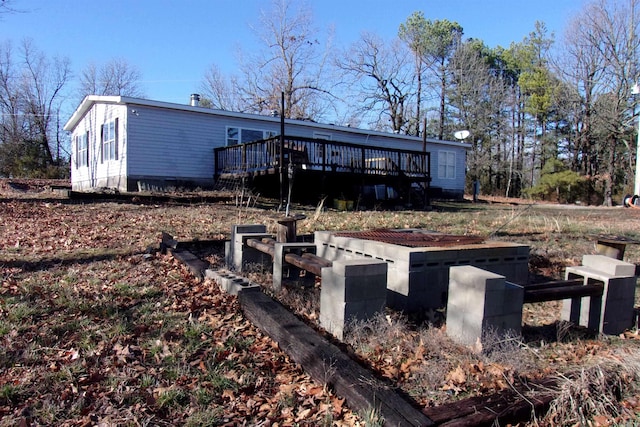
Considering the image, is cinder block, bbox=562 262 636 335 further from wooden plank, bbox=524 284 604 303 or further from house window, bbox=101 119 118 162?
house window, bbox=101 119 118 162

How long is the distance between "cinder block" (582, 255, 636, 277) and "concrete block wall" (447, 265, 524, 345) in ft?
3.90

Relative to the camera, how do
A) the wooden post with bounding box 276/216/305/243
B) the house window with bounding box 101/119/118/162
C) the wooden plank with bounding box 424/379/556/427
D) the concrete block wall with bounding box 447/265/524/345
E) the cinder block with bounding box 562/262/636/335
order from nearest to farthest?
the wooden plank with bounding box 424/379/556/427 < the concrete block wall with bounding box 447/265/524/345 < the cinder block with bounding box 562/262/636/335 < the wooden post with bounding box 276/216/305/243 < the house window with bounding box 101/119/118/162

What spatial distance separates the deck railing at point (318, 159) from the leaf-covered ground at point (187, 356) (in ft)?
27.4

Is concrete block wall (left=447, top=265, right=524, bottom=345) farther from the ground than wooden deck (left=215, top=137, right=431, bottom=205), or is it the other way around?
wooden deck (left=215, top=137, right=431, bottom=205)

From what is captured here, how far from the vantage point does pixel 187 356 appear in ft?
9.83

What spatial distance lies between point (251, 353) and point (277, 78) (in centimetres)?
3050

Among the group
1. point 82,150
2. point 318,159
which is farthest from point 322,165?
point 82,150

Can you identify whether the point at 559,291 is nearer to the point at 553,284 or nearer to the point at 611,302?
the point at 553,284

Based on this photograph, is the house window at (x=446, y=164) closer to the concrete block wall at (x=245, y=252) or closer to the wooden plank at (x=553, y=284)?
the concrete block wall at (x=245, y=252)

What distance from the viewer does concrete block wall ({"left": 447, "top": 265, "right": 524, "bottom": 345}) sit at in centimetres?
300

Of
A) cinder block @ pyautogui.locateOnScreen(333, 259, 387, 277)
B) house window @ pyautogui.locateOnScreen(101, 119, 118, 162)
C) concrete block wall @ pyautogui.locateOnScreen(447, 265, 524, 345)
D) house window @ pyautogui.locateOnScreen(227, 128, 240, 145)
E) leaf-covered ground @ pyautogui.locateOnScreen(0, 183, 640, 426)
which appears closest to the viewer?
leaf-covered ground @ pyautogui.locateOnScreen(0, 183, 640, 426)

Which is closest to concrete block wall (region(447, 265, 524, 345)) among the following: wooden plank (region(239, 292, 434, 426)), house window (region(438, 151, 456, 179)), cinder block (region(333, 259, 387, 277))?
cinder block (region(333, 259, 387, 277))

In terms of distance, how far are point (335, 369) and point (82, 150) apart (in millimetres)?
20446

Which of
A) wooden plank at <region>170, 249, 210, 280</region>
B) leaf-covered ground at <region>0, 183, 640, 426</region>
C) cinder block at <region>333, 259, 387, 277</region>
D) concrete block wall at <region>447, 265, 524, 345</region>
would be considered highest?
cinder block at <region>333, 259, 387, 277</region>
